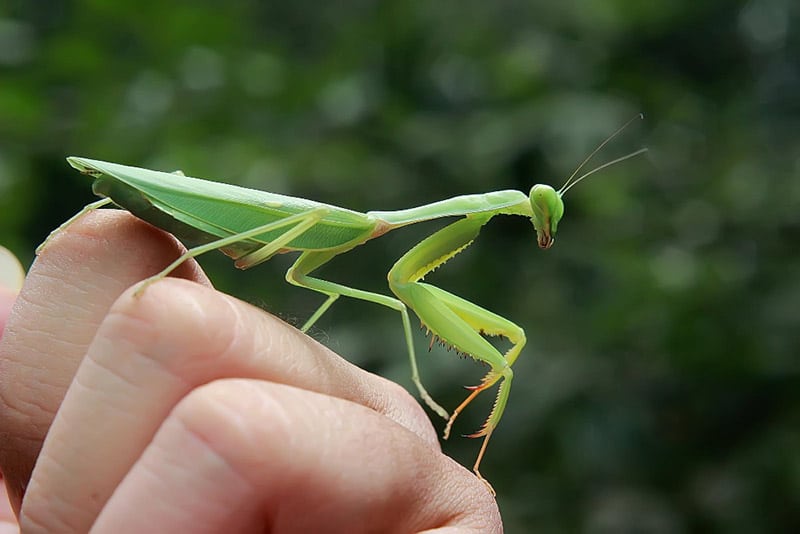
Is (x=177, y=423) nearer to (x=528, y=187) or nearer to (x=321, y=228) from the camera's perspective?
(x=321, y=228)

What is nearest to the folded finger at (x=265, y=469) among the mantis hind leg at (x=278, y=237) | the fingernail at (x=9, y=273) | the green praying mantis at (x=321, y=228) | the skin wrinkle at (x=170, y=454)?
the skin wrinkle at (x=170, y=454)

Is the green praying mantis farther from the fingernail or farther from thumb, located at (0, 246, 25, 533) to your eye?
the fingernail

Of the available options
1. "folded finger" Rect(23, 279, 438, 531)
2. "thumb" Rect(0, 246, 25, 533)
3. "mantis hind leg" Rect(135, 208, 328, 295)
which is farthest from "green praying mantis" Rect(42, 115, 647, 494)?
"thumb" Rect(0, 246, 25, 533)

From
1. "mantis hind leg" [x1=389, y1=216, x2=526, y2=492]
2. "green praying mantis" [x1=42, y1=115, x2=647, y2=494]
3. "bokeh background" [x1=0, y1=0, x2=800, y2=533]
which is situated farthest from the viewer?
"bokeh background" [x1=0, y1=0, x2=800, y2=533]

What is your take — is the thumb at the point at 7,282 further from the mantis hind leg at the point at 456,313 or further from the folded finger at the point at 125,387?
the mantis hind leg at the point at 456,313

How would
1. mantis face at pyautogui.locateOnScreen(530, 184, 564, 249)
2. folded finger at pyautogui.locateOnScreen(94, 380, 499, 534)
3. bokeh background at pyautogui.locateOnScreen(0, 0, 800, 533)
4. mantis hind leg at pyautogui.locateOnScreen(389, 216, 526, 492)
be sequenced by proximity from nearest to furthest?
folded finger at pyautogui.locateOnScreen(94, 380, 499, 534)
mantis hind leg at pyautogui.locateOnScreen(389, 216, 526, 492)
mantis face at pyautogui.locateOnScreen(530, 184, 564, 249)
bokeh background at pyautogui.locateOnScreen(0, 0, 800, 533)

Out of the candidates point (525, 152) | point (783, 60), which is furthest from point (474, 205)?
point (783, 60)

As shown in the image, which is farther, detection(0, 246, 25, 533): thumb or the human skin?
detection(0, 246, 25, 533): thumb
